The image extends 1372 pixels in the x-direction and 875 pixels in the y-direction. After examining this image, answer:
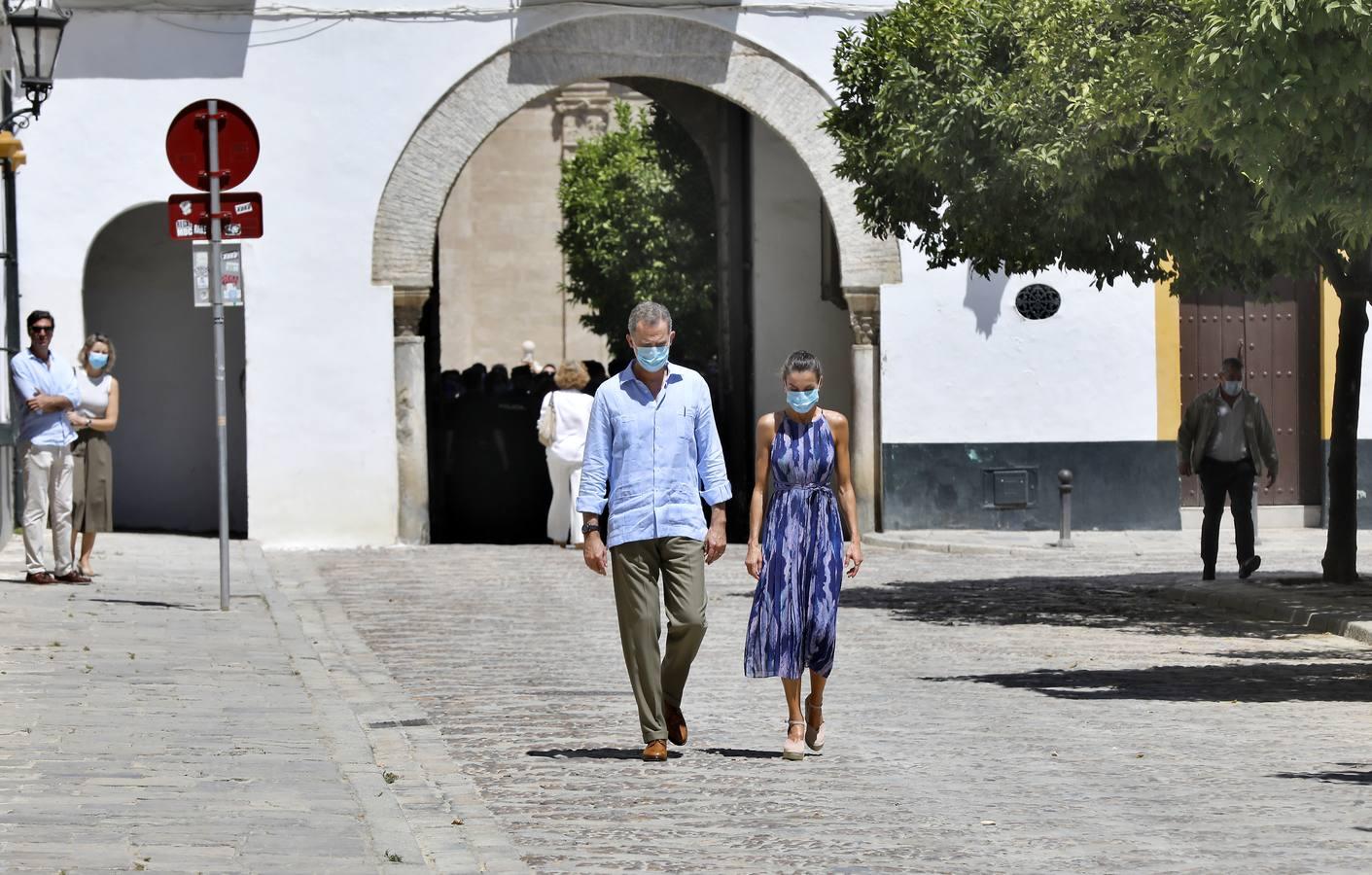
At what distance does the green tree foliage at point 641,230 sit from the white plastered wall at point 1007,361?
581 inches

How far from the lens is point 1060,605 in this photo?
1507cm

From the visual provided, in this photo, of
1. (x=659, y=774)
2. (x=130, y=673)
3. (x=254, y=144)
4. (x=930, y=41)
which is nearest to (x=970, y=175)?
(x=930, y=41)

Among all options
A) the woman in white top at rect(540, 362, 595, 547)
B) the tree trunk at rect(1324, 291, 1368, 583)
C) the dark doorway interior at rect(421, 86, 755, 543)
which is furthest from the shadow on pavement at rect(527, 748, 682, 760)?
the dark doorway interior at rect(421, 86, 755, 543)

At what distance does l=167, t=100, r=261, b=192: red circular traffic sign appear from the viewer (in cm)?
1386

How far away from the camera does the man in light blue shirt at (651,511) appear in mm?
8406

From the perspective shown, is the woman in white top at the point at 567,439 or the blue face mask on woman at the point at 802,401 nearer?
the blue face mask on woman at the point at 802,401

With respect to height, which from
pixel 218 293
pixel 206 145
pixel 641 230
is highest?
pixel 641 230

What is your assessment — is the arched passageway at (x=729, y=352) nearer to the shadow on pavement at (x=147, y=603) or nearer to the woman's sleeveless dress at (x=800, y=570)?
the shadow on pavement at (x=147, y=603)

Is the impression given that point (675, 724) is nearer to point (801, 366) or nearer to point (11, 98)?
point (801, 366)

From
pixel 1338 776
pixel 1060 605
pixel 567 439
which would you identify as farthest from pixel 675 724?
pixel 567 439

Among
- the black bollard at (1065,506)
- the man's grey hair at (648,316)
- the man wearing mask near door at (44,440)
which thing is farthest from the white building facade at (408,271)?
the man's grey hair at (648,316)

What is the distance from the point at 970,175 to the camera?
15.2 metres

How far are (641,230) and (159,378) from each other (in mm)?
20915

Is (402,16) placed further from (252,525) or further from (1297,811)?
(1297,811)
